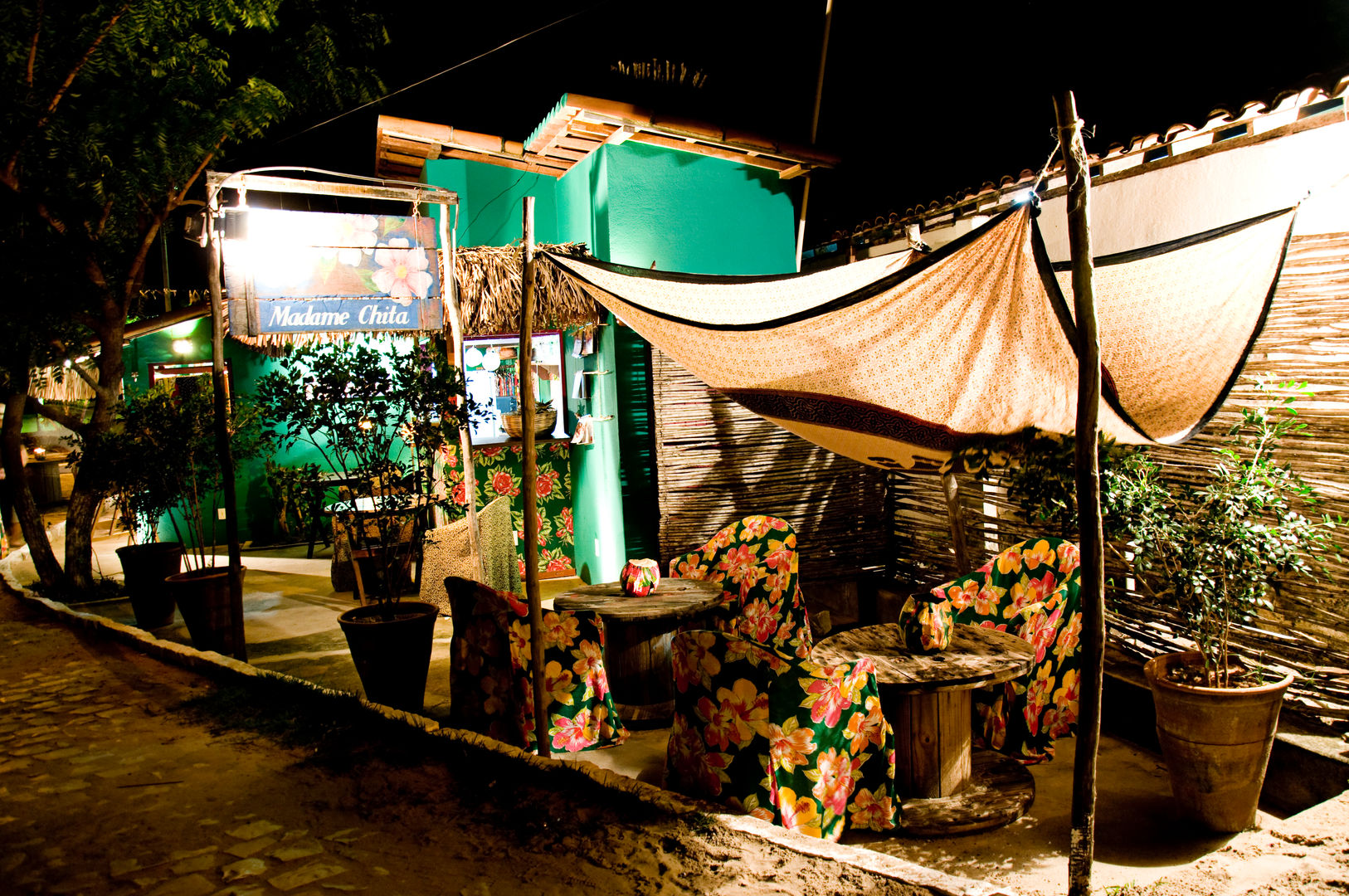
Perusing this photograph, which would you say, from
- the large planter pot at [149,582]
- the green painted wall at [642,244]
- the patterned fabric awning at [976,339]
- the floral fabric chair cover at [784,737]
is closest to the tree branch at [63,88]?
the large planter pot at [149,582]

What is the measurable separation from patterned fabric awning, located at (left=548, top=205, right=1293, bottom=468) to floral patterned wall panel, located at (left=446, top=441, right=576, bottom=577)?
3993mm

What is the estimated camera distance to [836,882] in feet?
7.55

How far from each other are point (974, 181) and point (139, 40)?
20.1ft

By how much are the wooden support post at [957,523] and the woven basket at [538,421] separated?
10.6 feet

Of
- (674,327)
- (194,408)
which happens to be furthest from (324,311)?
(674,327)

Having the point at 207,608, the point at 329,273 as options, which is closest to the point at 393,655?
the point at 207,608

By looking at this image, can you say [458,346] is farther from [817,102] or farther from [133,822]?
[133,822]

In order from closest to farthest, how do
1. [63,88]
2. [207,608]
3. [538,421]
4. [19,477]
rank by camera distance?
[207,608] < [63,88] < [538,421] < [19,477]

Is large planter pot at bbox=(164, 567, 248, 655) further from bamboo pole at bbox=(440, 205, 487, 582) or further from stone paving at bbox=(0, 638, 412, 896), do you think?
bamboo pole at bbox=(440, 205, 487, 582)

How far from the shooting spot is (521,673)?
351cm

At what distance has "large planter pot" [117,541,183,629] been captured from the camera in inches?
238

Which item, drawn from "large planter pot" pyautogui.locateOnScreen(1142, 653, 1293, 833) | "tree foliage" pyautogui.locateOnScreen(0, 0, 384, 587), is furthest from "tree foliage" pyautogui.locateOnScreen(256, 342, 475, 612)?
"tree foliage" pyautogui.locateOnScreen(0, 0, 384, 587)

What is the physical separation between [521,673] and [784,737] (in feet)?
4.36

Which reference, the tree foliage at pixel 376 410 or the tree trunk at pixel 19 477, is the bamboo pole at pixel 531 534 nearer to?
the tree foliage at pixel 376 410
